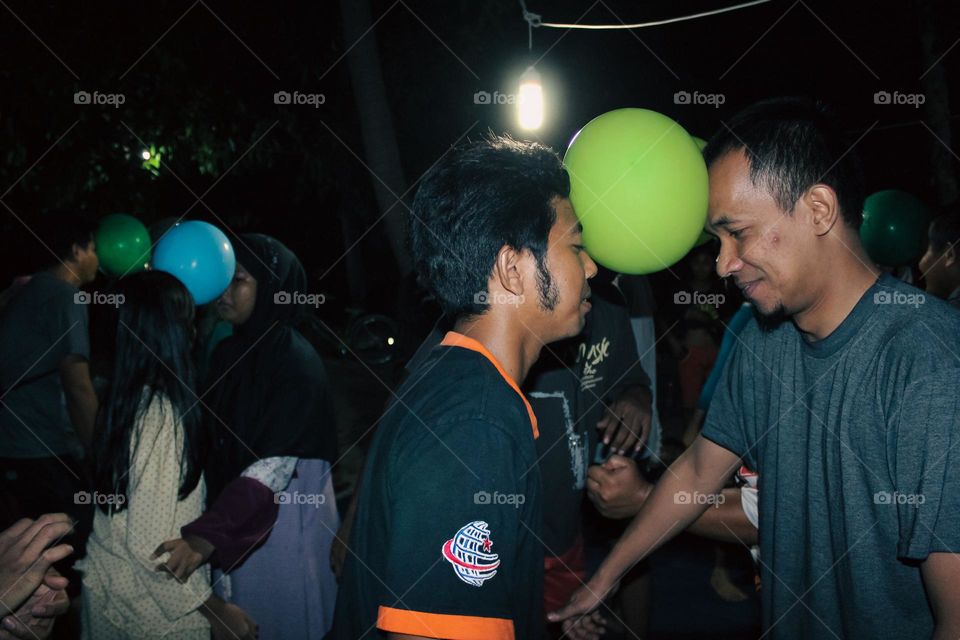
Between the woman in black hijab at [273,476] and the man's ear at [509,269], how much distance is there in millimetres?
1506

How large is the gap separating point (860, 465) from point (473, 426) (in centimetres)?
100

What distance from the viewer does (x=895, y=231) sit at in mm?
4488

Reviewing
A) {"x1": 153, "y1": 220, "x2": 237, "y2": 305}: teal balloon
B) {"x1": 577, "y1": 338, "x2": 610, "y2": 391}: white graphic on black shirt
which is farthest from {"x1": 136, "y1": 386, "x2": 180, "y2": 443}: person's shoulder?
{"x1": 577, "y1": 338, "x2": 610, "y2": 391}: white graphic on black shirt

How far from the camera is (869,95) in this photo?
13375 mm

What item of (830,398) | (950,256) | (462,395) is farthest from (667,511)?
(950,256)

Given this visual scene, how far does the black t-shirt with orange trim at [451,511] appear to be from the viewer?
51.0 inches

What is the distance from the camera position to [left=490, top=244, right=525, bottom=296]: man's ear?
5.61 feet

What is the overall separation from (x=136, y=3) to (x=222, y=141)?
1.75 m

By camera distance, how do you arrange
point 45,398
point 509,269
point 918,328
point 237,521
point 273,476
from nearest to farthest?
point 918,328 < point 509,269 < point 237,521 < point 273,476 < point 45,398

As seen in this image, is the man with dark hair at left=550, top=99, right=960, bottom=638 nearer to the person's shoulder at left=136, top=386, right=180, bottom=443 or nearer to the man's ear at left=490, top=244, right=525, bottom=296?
the man's ear at left=490, top=244, right=525, bottom=296

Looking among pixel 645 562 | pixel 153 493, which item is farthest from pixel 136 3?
pixel 645 562

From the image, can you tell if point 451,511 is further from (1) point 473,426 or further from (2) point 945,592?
(2) point 945,592

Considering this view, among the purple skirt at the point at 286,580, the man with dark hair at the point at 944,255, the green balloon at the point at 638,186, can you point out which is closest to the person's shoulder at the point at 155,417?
the purple skirt at the point at 286,580

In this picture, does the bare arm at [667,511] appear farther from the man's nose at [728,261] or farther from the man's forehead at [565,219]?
the man's forehead at [565,219]
